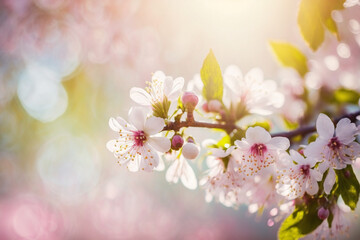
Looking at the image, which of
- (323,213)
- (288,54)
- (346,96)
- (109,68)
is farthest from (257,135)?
(109,68)

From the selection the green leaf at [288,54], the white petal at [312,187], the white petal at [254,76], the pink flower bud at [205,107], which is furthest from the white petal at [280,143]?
the green leaf at [288,54]

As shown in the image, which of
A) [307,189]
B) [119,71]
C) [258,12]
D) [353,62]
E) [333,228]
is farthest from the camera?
[119,71]

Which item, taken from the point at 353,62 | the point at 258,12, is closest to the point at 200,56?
the point at 258,12

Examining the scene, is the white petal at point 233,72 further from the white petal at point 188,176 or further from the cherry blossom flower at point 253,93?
the white petal at point 188,176

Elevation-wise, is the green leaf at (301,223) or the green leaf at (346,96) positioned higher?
the green leaf at (346,96)

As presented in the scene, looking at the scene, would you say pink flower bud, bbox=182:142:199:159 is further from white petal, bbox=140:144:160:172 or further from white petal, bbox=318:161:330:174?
white petal, bbox=318:161:330:174

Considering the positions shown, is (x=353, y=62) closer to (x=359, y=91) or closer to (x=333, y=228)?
(x=359, y=91)

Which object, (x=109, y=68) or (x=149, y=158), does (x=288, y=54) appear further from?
(x=109, y=68)
